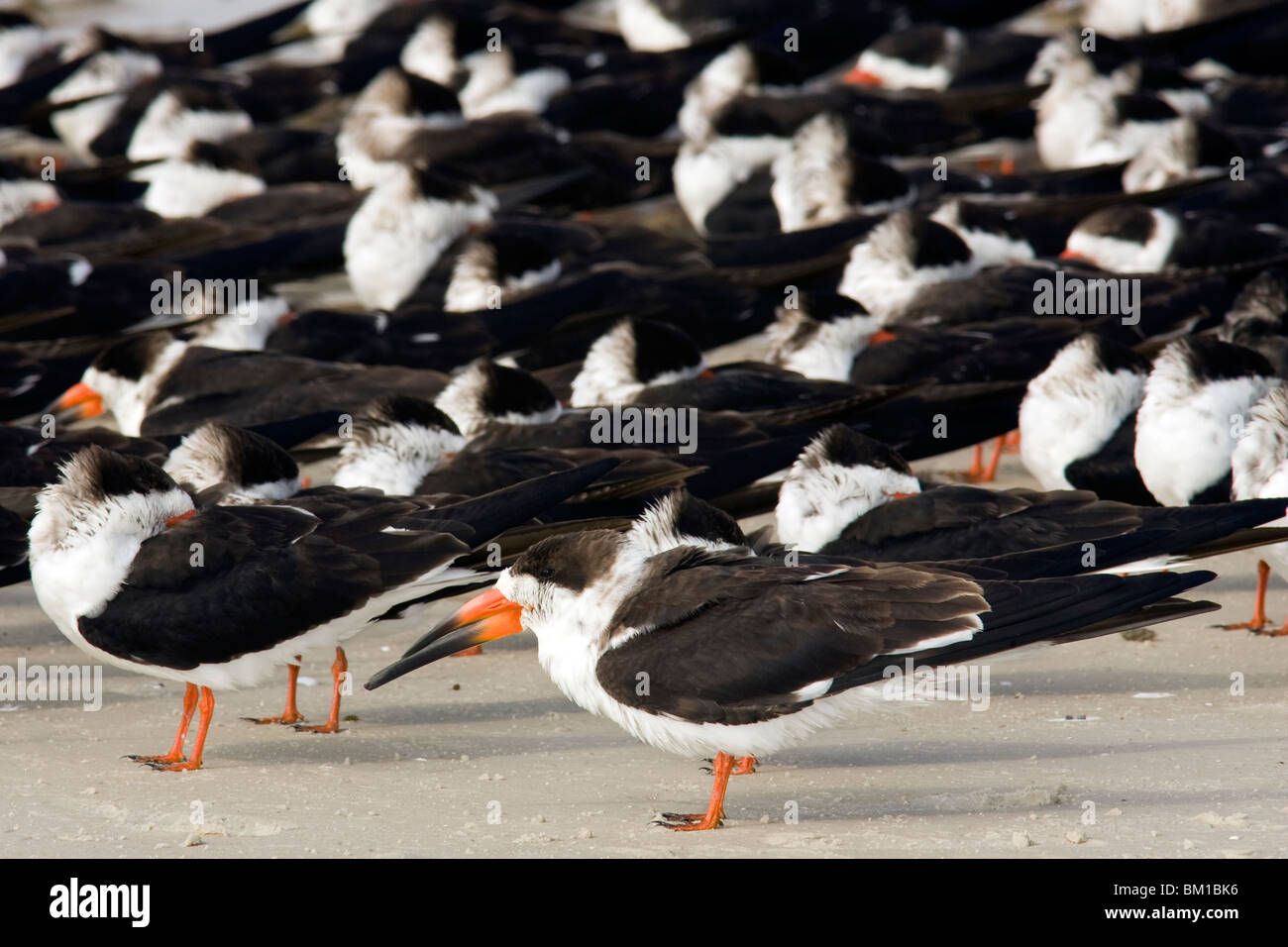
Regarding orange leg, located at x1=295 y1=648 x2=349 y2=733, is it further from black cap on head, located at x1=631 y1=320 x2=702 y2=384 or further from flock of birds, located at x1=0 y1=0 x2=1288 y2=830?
black cap on head, located at x1=631 y1=320 x2=702 y2=384

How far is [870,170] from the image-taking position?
10703 millimetres

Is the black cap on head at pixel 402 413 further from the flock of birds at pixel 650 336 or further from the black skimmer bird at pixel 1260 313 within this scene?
the black skimmer bird at pixel 1260 313

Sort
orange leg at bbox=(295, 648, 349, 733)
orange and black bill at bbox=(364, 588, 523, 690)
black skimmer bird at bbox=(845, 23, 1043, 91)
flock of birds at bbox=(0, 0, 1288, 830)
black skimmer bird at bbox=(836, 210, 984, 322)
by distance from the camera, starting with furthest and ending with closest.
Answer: black skimmer bird at bbox=(845, 23, 1043, 91) < black skimmer bird at bbox=(836, 210, 984, 322) < orange leg at bbox=(295, 648, 349, 733) < orange and black bill at bbox=(364, 588, 523, 690) < flock of birds at bbox=(0, 0, 1288, 830)

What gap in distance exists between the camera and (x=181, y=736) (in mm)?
4957

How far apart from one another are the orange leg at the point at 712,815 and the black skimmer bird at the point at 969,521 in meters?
0.89

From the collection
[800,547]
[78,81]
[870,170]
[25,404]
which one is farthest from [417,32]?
[800,547]

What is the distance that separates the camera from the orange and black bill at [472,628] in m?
4.62

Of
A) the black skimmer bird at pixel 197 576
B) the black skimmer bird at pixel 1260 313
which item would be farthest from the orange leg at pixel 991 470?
the black skimmer bird at pixel 197 576

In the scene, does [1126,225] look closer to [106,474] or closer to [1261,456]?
[1261,456]

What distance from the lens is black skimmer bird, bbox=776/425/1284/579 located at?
4664 millimetres

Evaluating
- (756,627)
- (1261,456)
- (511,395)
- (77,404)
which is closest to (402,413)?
(511,395)

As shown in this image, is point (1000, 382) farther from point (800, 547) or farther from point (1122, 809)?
point (1122, 809)

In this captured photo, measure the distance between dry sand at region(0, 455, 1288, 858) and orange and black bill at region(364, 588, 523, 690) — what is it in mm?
309

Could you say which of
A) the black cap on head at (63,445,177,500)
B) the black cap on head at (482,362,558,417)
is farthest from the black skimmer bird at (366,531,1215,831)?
the black cap on head at (482,362,558,417)
